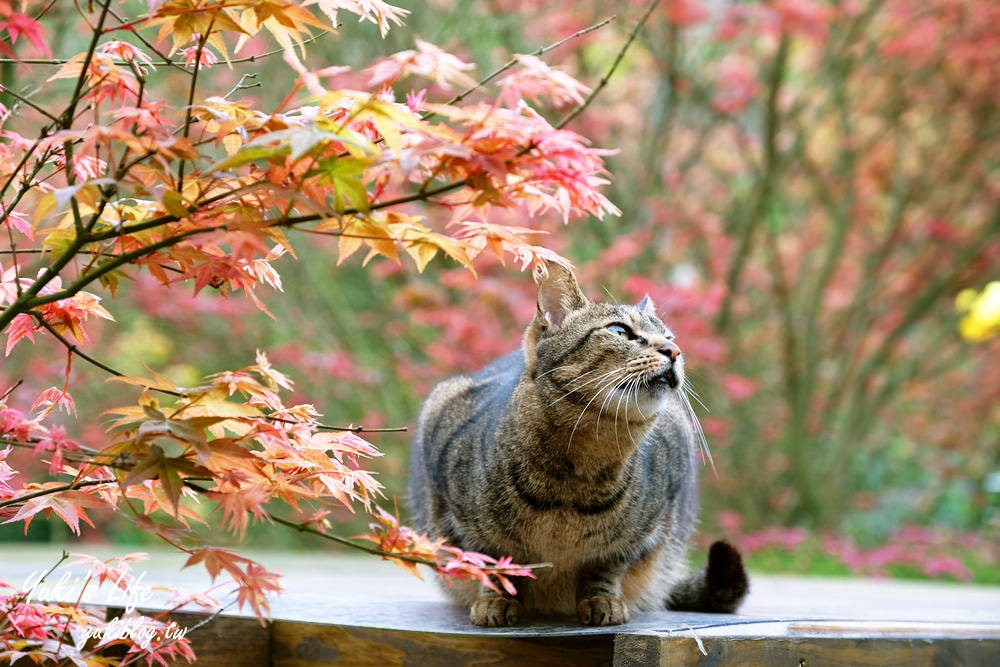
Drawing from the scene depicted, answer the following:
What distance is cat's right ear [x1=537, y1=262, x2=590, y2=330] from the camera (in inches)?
100

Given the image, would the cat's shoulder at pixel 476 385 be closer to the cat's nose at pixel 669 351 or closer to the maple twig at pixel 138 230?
the cat's nose at pixel 669 351

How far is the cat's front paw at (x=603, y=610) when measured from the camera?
2.36 m

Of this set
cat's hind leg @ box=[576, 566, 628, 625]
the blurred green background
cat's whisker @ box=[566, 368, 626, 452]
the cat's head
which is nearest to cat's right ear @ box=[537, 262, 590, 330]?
the cat's head

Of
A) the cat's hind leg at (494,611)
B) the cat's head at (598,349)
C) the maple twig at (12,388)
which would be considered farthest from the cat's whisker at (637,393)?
the maple twig at (12,388)

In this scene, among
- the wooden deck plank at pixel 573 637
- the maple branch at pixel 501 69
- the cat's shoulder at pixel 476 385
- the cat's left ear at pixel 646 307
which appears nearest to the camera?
the maple branch at pixel 501 69

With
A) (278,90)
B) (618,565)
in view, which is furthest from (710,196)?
(618,565)

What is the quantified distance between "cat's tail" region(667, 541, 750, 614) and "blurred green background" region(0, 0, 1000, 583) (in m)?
2.80

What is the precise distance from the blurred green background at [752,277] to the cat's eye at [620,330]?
293 centimetres

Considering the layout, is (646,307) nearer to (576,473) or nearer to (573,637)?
(576,473)

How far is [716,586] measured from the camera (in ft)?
9.05

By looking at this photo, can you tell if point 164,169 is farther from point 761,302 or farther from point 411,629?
point 761,302

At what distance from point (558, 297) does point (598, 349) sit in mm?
214

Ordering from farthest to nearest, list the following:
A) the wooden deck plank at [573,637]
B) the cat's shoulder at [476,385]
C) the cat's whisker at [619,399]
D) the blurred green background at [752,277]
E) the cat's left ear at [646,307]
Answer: the blurred green background at [752,277], the cat's shoulder at [476,385], the cat's left ear at [646,307], the cat's whisker at [619,399], the wooden deck plank at [573,637]

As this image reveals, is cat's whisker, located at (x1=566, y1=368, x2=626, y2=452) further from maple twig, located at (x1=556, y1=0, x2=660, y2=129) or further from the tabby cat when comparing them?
maple twig, located at (x1=556, y1=0, x2=660, y2=129)
